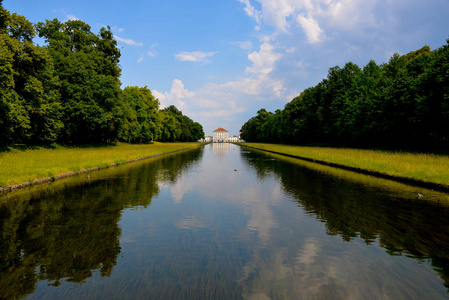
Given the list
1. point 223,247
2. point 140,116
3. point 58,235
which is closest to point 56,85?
point 140,116

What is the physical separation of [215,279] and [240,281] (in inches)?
16.3

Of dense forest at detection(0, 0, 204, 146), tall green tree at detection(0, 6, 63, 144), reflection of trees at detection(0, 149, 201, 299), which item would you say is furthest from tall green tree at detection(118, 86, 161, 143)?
reflection of trees at detection(0, 149, 201, 299)

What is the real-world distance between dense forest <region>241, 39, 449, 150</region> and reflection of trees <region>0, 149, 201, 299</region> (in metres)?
36.6

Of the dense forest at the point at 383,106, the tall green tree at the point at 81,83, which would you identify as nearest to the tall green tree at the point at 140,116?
the tall green tree at the point at 81,83

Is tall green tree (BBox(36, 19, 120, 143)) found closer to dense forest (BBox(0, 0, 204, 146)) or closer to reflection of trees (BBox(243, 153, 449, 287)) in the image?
dense forest (BBox(0, 0, 204, 146))

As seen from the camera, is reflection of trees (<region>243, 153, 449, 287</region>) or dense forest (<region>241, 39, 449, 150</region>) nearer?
reflection of trees (<region>243, 153, 449, 287</region>)

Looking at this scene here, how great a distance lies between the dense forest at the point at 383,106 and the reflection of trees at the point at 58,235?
36573 mm

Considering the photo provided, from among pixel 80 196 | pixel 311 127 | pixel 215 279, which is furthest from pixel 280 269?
pixel 311 127

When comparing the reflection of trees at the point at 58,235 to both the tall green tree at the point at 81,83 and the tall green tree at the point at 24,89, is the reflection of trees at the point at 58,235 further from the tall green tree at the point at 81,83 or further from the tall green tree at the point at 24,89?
the tall green tree at the point at 81,83

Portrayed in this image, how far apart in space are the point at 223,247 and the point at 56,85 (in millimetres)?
41362

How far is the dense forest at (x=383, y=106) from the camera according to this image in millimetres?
32562

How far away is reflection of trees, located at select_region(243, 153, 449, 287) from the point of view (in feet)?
17.7

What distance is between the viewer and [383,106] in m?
41.7

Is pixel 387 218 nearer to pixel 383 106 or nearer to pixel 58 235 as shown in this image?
pixel 58 235
